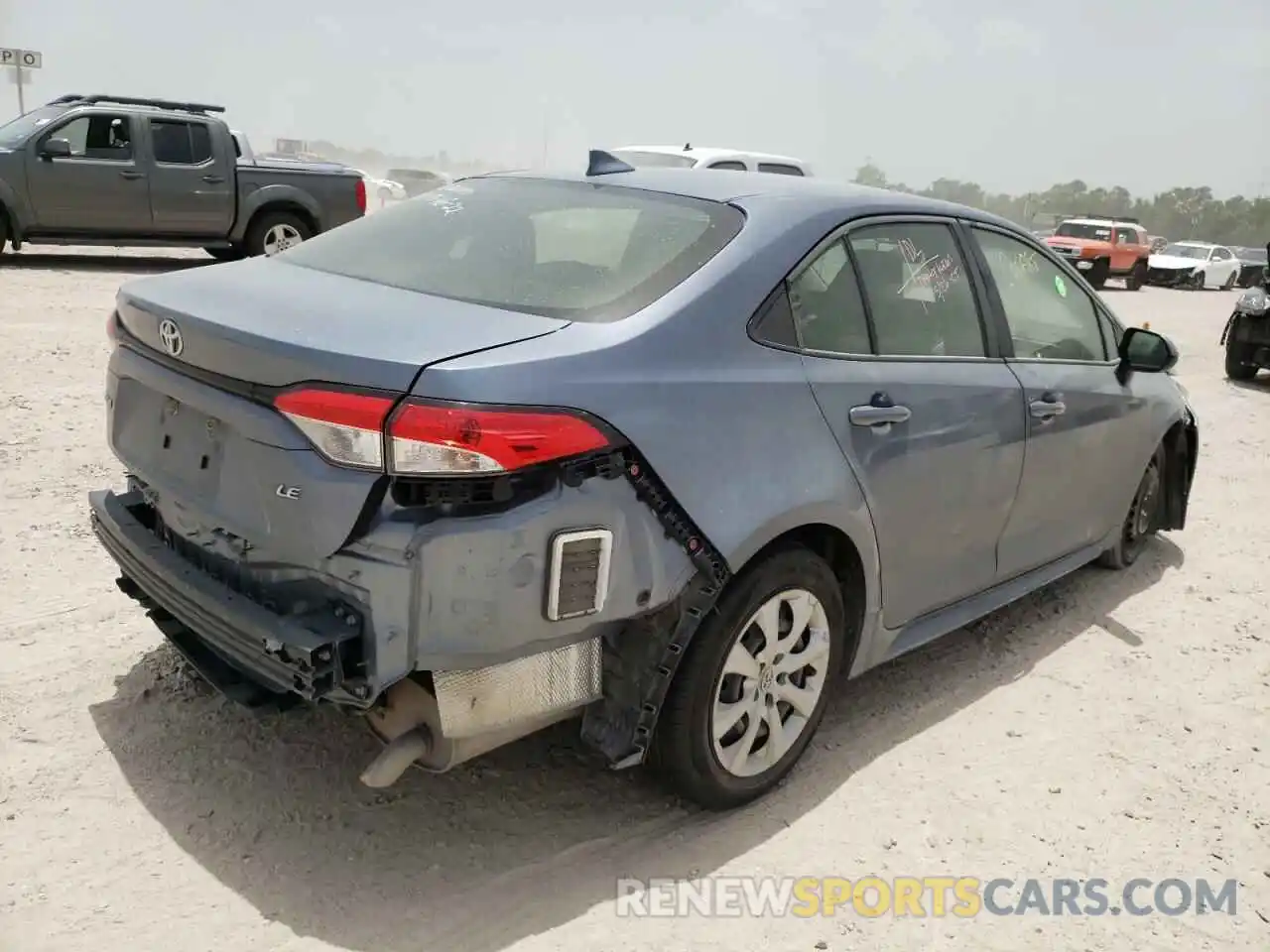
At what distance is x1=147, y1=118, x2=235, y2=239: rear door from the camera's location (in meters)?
12.2

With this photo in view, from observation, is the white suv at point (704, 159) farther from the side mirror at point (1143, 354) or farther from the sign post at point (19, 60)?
the sign post at point (19, 60)

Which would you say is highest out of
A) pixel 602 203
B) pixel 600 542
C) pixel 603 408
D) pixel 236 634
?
pixel 602 203

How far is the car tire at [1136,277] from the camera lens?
25453mm

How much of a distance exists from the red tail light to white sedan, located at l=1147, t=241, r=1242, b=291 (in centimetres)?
2824

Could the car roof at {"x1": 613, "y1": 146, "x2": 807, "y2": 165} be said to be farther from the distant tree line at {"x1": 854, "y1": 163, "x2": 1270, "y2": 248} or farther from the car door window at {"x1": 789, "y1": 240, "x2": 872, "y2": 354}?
the distant tree line at {"x1": 854, "y1": 163, "x2": 1270, "y2": 248}

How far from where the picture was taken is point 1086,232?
24953 millimetres

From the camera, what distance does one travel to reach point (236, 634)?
2.53m

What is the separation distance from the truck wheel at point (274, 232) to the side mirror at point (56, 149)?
199 cm

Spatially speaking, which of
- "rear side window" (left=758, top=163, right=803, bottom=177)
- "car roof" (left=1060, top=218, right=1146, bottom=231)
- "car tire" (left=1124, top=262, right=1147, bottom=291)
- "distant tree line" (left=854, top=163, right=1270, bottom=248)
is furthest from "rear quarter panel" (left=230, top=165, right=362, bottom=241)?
"distant tree line" (left=854, top=163, right=1270, bottom=248)

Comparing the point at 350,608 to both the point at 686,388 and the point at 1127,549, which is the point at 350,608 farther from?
the point at 1127,549

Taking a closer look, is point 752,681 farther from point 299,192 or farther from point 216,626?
point 299,192

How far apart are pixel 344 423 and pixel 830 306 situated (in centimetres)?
149

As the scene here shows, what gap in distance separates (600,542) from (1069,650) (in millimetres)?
2652

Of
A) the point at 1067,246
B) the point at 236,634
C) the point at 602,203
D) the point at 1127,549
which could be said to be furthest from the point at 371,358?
the point at 1067,246
